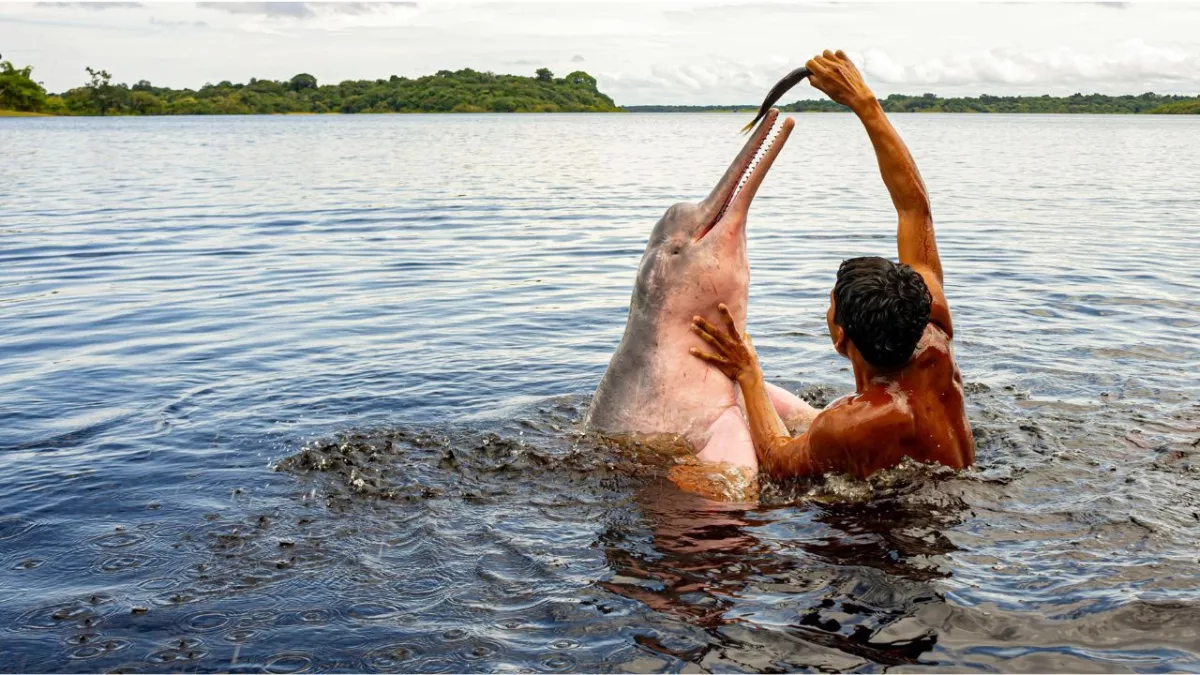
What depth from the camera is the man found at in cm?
582

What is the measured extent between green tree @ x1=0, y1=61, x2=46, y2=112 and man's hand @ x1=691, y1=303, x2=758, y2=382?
Answer: 165 meters

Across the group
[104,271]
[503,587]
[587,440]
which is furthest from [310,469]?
[104,271]

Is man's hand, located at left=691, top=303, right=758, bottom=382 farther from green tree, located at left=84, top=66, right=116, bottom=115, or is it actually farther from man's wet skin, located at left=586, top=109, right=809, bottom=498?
green tree, located at left=84, top=66, right=116, bottom=115

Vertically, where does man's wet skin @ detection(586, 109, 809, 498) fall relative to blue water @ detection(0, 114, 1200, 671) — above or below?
above

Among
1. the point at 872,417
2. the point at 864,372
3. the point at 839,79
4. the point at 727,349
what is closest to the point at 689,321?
the point at 727,349

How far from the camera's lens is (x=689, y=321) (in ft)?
23.0

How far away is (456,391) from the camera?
9820mm

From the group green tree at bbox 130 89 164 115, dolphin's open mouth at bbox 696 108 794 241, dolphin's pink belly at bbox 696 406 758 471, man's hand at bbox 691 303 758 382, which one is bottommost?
dolphin's pink belly at bbox 696 406 758 471

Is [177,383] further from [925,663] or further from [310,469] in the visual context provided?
[925,663]

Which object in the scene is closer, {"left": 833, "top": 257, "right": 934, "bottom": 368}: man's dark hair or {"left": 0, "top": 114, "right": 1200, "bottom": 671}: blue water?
{"left": 0, "top": 114, "right": 1200, "bottom": 671}: blue water

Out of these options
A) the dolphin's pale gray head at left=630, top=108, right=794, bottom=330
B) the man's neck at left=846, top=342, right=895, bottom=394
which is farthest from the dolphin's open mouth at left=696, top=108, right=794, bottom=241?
the man's neck at left=846, top=342, right=895, bottom=394

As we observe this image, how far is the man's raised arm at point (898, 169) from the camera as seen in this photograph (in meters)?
6.14

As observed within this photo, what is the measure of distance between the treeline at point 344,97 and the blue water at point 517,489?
513ft

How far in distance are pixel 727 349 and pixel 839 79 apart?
176 centimetres
